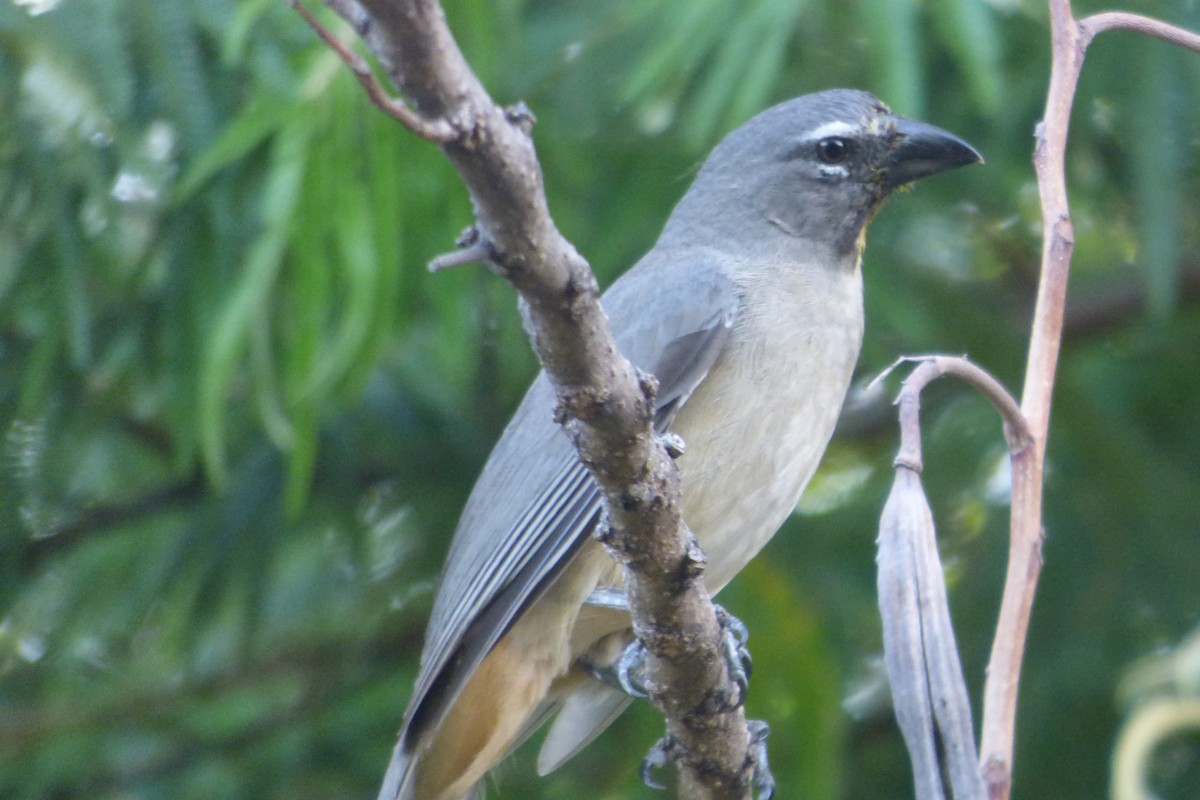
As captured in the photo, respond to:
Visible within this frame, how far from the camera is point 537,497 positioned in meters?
3.69

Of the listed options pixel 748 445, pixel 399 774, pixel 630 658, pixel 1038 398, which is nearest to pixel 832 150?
pixel 748 445

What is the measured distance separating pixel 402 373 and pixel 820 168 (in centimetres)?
168

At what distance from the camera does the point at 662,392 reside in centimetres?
364

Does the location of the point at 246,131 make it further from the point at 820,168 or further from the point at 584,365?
the point at 584,365

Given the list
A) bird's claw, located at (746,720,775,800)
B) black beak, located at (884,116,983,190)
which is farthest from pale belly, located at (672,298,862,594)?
black beak, located at (884,116,983,190)

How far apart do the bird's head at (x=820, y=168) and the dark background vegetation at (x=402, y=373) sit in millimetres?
209

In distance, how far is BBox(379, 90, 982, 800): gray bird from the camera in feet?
12.0

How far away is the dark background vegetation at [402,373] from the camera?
4086mm

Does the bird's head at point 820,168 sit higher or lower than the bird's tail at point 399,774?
higher

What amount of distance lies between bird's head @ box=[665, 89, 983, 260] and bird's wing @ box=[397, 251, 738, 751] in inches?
12.4

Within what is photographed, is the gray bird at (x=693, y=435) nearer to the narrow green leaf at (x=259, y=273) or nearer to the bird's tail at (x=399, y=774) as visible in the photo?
the bird's tail at (x=399, y=774)

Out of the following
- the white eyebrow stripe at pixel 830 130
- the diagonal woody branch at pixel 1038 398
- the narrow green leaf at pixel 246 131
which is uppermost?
the white eyebrow stripe at pixel 830 130

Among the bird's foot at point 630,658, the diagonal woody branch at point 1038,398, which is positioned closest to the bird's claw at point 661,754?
the bird's foot at point 630,658

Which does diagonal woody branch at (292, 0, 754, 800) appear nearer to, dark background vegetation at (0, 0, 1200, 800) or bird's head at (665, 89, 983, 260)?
dark background vegetation at (0, 0, 1200, 800)
